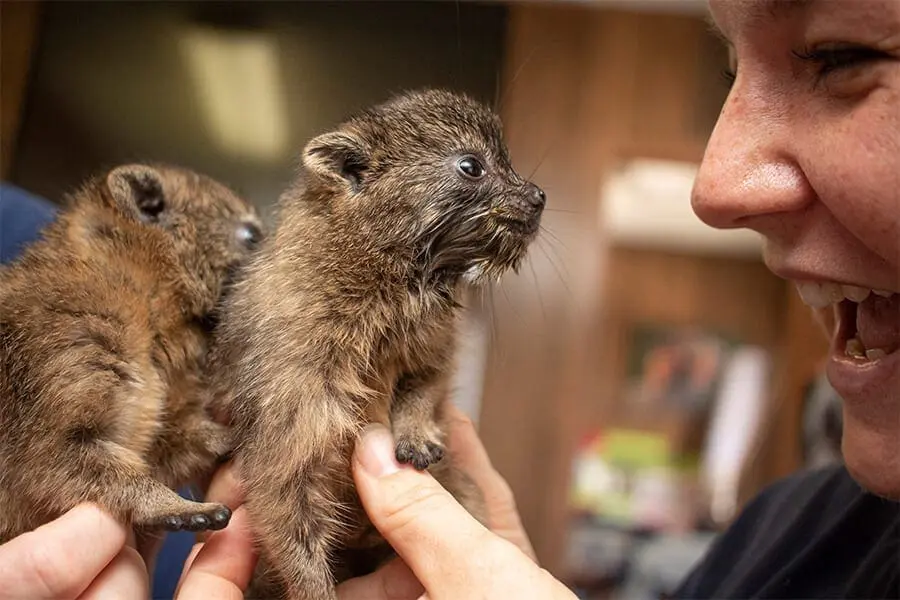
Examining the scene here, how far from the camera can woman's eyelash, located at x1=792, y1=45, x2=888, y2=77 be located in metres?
1.13

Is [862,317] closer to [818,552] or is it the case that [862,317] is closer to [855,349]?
[855,349]

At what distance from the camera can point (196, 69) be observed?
1961 millimetres

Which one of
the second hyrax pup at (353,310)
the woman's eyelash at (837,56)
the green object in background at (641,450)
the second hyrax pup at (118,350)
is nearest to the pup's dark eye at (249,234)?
the second hyrax pup at (118,350)

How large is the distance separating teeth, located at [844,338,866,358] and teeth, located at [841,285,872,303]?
0.34ft

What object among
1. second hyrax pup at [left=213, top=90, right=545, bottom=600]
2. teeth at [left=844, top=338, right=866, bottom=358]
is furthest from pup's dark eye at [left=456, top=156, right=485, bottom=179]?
teeth at [left=844, top=338, right=866, bottom=358]

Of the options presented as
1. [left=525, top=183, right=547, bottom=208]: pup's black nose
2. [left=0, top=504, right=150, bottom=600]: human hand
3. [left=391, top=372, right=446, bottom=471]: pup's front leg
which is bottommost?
[left=0, top=504, right=150, bottom=600]: human hand

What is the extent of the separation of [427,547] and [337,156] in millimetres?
646

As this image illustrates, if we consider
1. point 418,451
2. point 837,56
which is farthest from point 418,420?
point 837,56

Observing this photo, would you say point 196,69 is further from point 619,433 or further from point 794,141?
point 619,433

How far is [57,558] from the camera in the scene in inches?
43.9

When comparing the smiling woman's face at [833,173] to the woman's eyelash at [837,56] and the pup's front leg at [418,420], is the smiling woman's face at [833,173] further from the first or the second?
the pup's front leg at [418,420]

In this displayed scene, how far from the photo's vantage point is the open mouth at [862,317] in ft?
4.33

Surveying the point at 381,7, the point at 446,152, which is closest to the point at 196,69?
the point at 381,7

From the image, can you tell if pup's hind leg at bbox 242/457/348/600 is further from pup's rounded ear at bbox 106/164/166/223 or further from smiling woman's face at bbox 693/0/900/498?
smiling woman's face at bbox 693/0/900/498
